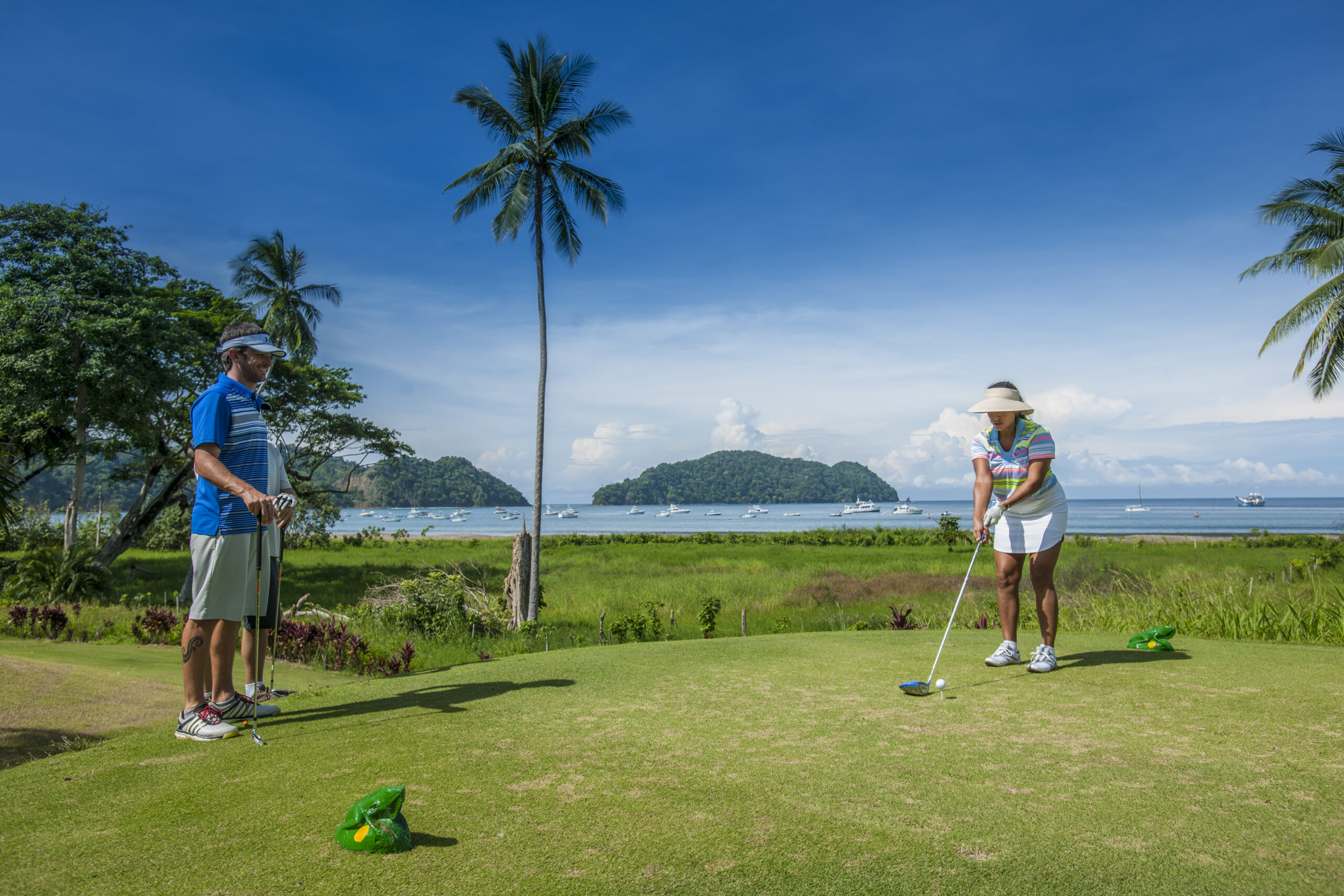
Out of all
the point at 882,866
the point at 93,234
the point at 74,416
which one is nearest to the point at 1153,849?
the point at 882,866

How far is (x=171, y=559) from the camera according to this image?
110 feet

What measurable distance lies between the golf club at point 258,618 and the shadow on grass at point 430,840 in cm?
176

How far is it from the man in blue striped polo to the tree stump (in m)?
11.4

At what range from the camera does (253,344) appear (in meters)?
4.40

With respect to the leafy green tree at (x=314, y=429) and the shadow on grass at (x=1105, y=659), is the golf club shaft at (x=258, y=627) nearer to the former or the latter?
the shadow on grass at (x=1105, y=659)

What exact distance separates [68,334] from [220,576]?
17858 millimetres

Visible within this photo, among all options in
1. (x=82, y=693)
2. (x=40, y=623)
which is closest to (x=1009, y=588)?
(x=82, y=693)

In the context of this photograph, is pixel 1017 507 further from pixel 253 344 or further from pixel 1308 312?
pixel 1308 312

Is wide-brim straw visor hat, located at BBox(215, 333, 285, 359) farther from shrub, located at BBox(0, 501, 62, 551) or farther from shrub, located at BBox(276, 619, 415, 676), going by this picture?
shrub, located at BBox(0, 501, 62, 551)

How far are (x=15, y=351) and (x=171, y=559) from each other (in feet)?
63.8

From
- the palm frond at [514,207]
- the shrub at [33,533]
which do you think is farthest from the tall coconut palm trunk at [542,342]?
the shrub at [33,533]

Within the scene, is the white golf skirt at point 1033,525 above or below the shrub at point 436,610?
above

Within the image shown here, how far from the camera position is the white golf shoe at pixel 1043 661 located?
5391mm

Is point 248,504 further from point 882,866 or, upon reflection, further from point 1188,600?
point 1188,600
